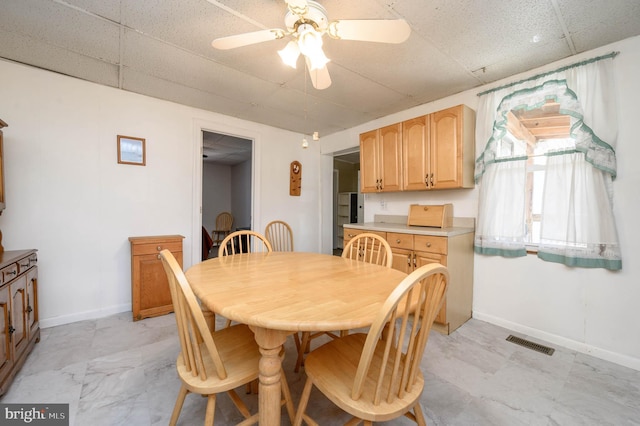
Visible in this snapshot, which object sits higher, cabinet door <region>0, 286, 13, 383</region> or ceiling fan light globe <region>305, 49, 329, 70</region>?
ceiling fan light globe <region>305, 49, 329, 70</region>

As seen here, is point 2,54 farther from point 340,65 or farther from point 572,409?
point 572,409

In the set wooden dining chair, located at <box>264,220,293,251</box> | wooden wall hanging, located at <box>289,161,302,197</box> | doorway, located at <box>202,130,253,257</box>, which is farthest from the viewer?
doorway, located at <box>202,130,253,257</box>

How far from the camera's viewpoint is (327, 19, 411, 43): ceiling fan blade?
126 centimetres

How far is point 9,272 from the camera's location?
1.61 metres

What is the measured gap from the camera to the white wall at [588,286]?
1.85 meters

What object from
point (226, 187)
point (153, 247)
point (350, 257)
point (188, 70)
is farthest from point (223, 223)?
point (350, 257)

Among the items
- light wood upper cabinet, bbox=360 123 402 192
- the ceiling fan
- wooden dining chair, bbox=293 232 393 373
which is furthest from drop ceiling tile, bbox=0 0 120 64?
light wood upper cabinet, bbox=360 123 402 192

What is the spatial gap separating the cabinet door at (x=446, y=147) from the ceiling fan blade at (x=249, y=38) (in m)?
1.83

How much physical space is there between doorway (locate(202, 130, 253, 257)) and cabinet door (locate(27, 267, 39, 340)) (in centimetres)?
396

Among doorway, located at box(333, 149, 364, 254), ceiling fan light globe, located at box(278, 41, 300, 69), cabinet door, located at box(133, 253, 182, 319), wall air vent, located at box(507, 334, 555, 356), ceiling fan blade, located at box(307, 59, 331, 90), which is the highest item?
ceiling fan light globe, located at box(278, 41, 300, 69)

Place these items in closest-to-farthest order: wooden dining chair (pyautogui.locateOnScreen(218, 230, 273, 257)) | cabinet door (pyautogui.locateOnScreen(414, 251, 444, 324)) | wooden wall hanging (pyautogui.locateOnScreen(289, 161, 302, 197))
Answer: wooden dining chair (pyautogui.locateOnScreen(218, 230, 273, 257)), cabinet door (pyautogui.locateOnScreen(414, 251, 444, 324)), wooden wall hanging (pyautogui.locateOnScreen(289, 161, 302, 197))

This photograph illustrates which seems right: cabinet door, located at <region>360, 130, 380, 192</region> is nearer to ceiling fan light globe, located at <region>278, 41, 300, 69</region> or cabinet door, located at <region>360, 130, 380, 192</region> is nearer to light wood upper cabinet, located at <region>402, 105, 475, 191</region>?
light wood upper cabinet, located at <region>402, 105, 475, 191</region>

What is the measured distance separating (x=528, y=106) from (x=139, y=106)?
12.7ft

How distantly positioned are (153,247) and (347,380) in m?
2.43
